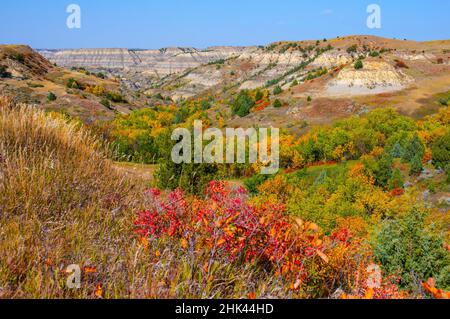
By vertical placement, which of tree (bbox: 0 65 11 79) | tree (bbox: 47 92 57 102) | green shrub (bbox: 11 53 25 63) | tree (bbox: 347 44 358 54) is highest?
tree (bbox: 347 44 358 54)

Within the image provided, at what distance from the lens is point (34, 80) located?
277 feet

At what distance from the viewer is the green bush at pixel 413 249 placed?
16203 mm

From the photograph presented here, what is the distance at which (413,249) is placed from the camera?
695 inches

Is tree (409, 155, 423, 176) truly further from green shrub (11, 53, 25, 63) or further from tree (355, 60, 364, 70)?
green shrub (11, 53, 25, 63)

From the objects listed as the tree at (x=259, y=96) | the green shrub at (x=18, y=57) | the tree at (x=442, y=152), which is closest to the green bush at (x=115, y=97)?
the green shrub at (x=18, y=57)

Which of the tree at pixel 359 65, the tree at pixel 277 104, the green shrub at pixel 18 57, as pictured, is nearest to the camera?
the tree at pixel 277 104

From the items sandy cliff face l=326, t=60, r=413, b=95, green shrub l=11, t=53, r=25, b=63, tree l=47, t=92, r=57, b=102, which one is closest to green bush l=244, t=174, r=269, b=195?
sandy cliff face l=326, t=60, r=413, b=95

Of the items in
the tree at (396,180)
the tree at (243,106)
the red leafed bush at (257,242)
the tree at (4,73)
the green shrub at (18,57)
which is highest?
the green shrub at (18,57)

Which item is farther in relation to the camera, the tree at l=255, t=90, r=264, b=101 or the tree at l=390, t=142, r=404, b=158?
the tree at l=255, t=90, r=264, b=101

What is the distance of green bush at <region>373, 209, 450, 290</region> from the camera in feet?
53.2

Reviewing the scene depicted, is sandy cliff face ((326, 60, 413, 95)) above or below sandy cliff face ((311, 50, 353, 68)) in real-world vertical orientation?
below

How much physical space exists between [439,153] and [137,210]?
1953 inches

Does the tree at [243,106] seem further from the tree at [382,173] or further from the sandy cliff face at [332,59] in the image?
the sandy cliff face at [332,59]
